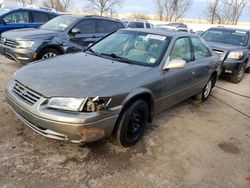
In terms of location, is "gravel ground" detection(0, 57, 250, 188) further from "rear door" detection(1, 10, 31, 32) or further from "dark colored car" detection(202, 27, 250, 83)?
"rear door" detection(1, 10, 31, 32)

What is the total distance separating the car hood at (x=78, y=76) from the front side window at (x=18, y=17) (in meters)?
6.54

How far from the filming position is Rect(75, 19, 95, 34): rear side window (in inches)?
285

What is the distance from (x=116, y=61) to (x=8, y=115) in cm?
200

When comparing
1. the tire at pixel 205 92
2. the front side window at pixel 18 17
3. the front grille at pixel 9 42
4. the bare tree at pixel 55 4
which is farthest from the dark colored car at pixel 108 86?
the bare tree at pixel 55 4

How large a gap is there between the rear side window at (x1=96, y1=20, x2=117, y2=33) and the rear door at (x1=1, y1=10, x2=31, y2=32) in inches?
134

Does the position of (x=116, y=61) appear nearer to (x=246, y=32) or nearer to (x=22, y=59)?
(x=22, y=59)

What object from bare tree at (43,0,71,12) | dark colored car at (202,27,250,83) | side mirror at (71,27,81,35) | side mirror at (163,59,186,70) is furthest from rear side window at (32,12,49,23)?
bare tree at (43,0,71,12)

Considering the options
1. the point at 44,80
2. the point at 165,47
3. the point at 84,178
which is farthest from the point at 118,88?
the point at 165,47

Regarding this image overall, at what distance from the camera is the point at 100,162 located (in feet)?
10.0

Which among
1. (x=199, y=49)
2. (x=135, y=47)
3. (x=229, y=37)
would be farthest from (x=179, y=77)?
(x=229, y=37)

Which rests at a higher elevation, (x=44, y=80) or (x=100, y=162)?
(x=44, y=80)

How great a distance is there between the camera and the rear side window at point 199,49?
4895mm

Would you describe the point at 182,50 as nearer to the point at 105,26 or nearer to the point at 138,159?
the point at 138,159

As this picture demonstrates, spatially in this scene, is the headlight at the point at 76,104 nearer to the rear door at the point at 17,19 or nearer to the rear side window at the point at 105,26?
the rear side window at the point at 105,26
